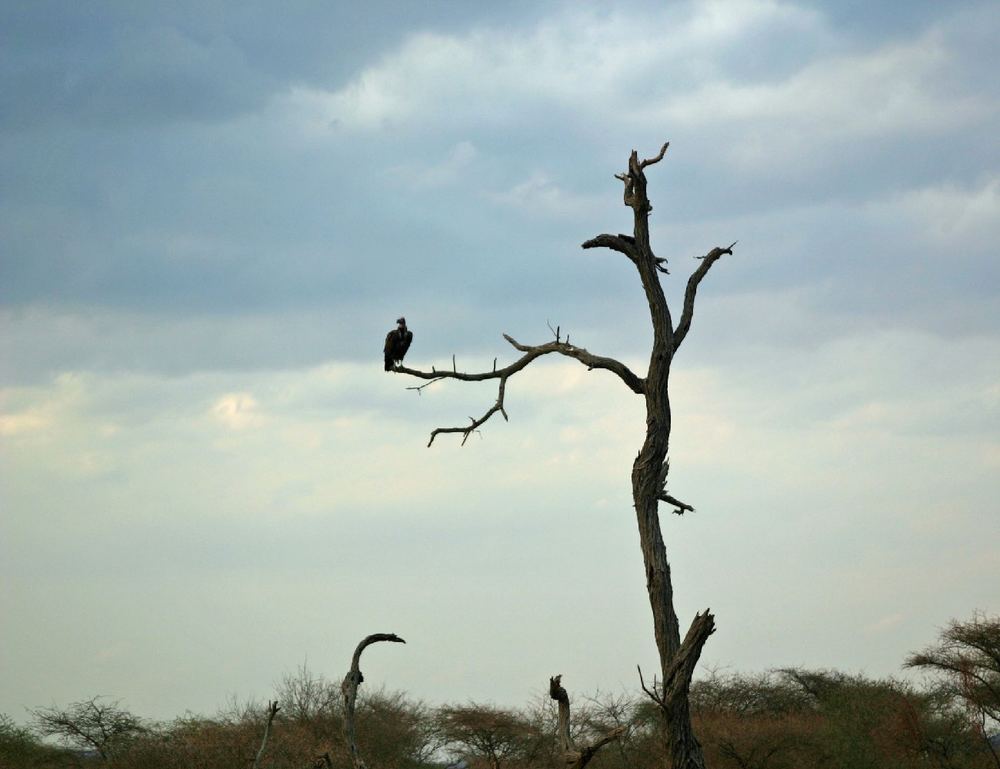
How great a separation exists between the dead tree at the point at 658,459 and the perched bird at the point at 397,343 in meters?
9.18

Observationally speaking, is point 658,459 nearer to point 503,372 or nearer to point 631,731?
point 503,372

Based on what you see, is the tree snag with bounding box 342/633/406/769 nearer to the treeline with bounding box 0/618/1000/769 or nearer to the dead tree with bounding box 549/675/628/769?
the dead tree with bounding box 549/675/628/769

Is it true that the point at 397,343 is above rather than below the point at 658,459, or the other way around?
above

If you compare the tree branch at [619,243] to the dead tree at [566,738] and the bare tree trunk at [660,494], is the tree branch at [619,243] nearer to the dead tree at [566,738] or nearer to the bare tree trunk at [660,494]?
the bare tree trunk at [660,494]

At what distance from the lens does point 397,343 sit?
68.9 ft

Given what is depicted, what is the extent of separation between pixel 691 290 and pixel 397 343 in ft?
32.3

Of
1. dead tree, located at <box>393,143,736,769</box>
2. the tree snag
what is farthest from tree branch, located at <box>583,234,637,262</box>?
the tree snag

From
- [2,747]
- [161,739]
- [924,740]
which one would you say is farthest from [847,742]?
[2,747]

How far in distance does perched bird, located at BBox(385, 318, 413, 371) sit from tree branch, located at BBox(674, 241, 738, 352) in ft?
31.3

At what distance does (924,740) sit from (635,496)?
26.2 meters

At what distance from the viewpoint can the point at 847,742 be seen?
34156 mm

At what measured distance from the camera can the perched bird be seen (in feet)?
68.4

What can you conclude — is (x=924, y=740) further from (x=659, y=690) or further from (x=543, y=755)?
(x=659, y=690)

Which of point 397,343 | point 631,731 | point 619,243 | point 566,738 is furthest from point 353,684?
point 631,731
